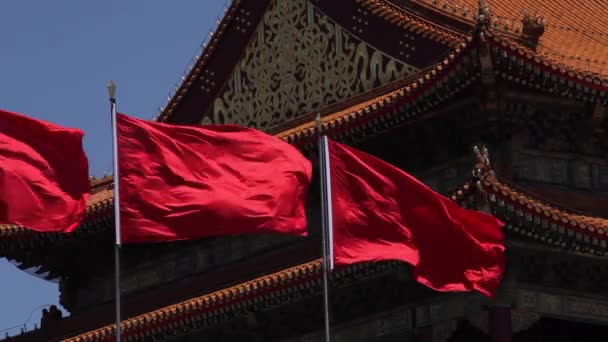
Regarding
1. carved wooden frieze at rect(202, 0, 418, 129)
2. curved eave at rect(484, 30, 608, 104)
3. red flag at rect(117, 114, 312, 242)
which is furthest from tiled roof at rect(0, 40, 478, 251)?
red flag at rect(117, 114, 312, 242)

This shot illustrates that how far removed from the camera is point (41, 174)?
139ft

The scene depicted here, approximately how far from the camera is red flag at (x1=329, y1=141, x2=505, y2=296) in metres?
42.2

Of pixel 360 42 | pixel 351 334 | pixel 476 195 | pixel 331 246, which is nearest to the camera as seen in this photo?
pixel 331 246

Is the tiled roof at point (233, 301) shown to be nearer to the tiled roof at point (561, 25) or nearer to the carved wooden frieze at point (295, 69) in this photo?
the carved wooden frieze at point (295, 69)

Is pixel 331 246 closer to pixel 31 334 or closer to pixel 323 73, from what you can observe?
pixel 323 73

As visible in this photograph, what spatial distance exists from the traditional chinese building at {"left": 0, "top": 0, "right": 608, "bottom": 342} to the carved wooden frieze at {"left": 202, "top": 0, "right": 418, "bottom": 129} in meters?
0.04

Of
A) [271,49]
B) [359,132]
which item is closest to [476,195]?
[359,132]

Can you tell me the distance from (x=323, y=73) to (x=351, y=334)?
652 centimetres

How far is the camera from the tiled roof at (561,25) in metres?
51.2

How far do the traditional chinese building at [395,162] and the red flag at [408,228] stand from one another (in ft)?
6.06

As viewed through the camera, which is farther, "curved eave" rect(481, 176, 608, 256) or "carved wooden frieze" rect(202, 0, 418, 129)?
"carved wooden frieze" rect(202, 0, 418, 129)

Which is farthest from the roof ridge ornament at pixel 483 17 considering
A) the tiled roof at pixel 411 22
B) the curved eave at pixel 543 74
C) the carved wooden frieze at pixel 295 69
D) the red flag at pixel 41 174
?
the red flag at pixel 41 174

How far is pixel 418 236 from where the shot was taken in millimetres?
43188

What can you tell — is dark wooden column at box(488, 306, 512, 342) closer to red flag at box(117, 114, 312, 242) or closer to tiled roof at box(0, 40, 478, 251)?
tiled roof at box(0, 40, 478, 251)
